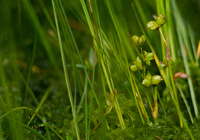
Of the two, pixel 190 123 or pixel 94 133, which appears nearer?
pixel 94 133

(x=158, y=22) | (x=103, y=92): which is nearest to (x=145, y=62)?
(x=158, y=22)

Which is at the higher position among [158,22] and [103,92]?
[158,22]

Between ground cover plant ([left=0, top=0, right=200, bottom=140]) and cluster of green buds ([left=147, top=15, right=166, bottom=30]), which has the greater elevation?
cluster of green buds ([left=147, top=15, right=166, bottom=30])

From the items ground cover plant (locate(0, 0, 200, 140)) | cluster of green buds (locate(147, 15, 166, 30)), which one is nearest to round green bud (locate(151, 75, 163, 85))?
ground cover plant (locate(0, 0, 200, 140))

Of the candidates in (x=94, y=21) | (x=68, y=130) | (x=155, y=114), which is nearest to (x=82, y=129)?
(x=68, y=130)

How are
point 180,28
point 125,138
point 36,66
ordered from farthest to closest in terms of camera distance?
point 36,66 → point 180,28 → point 125,138

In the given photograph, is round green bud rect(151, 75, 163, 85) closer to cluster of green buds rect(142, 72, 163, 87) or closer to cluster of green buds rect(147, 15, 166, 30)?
cluster of green buds rect(142, 72, 163, 87)

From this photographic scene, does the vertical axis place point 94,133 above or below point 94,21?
below

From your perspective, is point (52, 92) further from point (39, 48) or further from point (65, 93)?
point (39, 48)

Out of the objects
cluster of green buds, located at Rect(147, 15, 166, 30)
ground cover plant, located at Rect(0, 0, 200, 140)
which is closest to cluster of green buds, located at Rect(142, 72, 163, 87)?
ground cover plant, located at Rect(0, 0, 200, 140)

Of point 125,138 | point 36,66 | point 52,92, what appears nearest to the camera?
point 125,138

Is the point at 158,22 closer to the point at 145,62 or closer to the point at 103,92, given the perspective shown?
the point at 145,62
